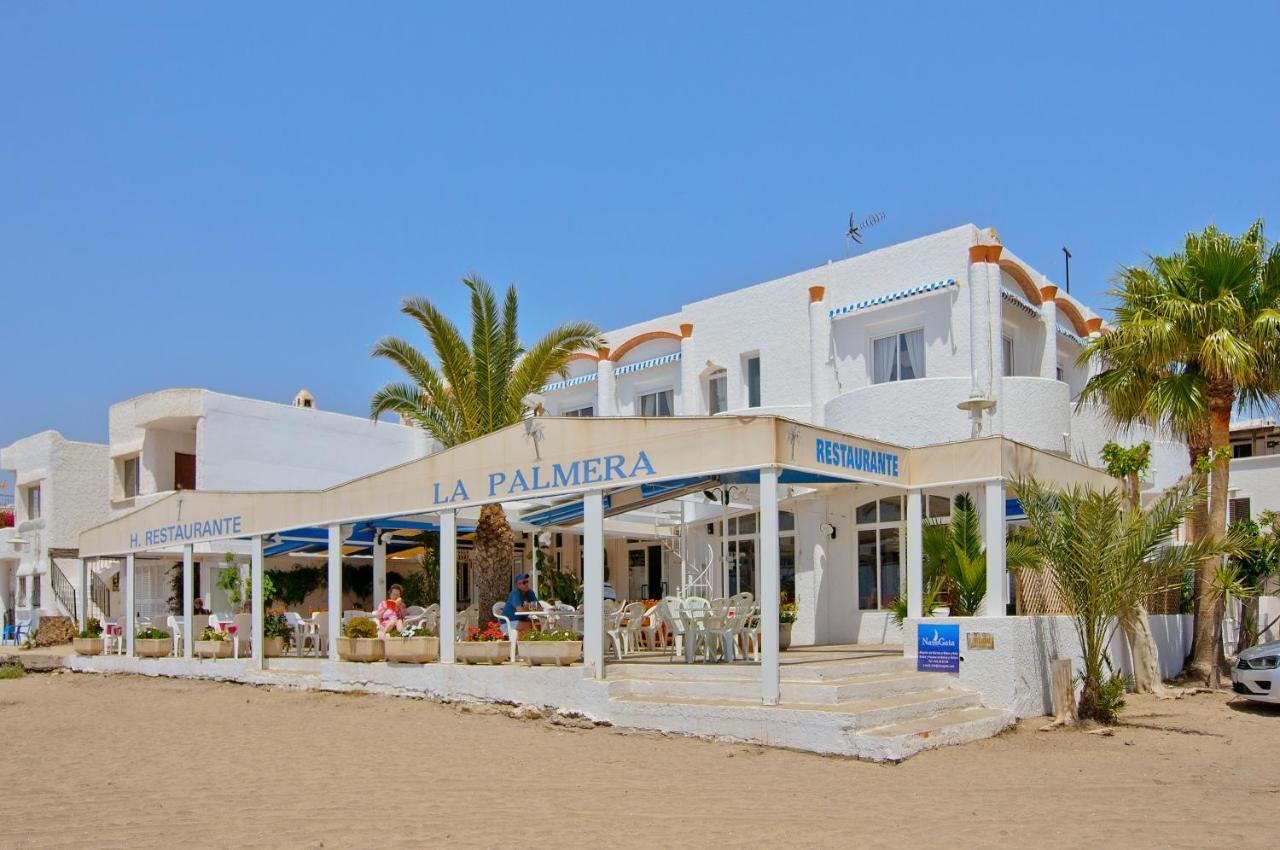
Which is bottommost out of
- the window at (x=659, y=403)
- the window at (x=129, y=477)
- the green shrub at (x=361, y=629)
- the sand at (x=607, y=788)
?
the sand at (x=607, y=788)

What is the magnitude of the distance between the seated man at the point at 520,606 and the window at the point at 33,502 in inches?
954

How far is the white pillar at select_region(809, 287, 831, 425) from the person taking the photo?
21453 millimetres

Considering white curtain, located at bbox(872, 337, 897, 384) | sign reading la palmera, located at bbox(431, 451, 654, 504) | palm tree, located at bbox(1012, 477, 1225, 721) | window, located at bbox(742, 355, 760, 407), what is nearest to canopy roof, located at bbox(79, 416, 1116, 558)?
sign reading la palmera, located at bbox(431, 451, 654, 504)

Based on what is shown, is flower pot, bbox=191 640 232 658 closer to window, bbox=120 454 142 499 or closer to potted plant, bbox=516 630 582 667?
potted plant, bbox=516 630 582 667

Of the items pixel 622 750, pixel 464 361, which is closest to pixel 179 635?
pixel 464 361

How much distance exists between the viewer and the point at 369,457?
106 feet

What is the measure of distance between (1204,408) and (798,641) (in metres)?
7.57

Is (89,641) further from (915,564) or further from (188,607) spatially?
(915,564)

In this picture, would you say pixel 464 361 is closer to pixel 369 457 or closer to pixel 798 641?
pixel 798 641

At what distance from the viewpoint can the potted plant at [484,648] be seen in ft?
50.8

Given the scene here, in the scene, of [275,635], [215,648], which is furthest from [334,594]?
[215,648]

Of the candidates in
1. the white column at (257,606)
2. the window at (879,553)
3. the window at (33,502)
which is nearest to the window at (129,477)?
the window at (33,502)

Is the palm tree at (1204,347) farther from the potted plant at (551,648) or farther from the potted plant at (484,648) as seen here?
the potted plant at (484,648)

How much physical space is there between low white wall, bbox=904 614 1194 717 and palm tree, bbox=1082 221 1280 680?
441cm
